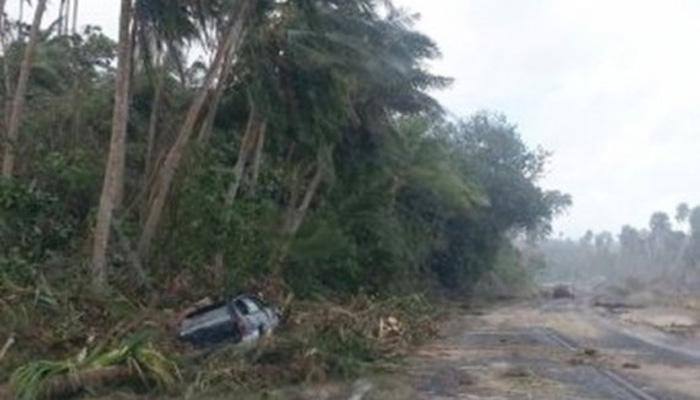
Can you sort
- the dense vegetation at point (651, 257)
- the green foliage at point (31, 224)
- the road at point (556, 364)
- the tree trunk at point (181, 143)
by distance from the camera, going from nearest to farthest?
the road at point (556, 364), the green foliage at point (31, 224), the tree trunk at point (181, 143), the dense vegetation at point (651, 257)

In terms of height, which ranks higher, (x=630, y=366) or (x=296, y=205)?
(x=296, y=205)

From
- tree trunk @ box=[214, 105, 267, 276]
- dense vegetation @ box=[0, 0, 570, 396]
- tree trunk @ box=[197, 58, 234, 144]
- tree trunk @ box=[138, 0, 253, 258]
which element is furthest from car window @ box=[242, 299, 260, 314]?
tree trunk @ box=[197, 58, 234, 144]

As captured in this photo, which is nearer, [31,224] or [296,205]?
[31,224]

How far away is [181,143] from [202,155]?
3.64 metres

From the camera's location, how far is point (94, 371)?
578 inches

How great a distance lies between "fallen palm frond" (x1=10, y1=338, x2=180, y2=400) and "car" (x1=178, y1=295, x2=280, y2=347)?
11.0 ft

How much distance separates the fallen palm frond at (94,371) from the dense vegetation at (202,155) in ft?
7.23

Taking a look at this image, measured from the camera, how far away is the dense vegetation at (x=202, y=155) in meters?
23.5

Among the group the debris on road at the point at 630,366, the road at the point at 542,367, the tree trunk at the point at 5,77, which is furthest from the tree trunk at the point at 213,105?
the debris on road at the point at 630,366

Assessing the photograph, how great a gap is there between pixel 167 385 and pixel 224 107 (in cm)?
1945

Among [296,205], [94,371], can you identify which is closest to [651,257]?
[296,205]

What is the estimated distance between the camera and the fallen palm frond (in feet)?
46.1

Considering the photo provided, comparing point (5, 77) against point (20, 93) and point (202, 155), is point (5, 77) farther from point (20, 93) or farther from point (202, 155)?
point (202, 155)

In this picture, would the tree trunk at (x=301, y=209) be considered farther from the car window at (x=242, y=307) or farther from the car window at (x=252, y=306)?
the car window at (x=242, y=307)
